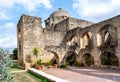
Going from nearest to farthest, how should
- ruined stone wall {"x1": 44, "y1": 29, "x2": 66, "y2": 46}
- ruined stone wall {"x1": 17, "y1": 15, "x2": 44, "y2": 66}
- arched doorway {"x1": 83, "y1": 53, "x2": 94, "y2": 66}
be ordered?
ruined stone wall {"x1": 17, "y1": 15, "x2": 44, "y2": 66}, arched doorway {"x1": 83, "y1": 53, "x2": 94, "y2": 66}, ruined stone wall {"x1": 44, "y1": 29, "x2": 66, "y2": 46}

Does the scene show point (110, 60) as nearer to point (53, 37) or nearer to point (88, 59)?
point (88, 59)

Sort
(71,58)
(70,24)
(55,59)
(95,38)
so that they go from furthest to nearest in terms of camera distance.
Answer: (70,24) → (71,58) → (55,59) → (95,38)

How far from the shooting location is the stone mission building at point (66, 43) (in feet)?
51.9

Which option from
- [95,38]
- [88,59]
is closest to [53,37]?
[88,59]

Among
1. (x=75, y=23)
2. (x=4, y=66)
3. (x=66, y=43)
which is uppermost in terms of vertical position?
(x=75, y=23)

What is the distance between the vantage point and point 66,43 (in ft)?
68.7

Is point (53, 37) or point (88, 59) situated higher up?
point (53, 37)

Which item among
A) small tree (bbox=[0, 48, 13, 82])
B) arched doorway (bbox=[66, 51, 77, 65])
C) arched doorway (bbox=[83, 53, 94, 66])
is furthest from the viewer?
arched doorway (bbox=[66, 51, 77, 65])

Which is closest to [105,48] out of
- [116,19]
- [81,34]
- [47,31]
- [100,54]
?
[100,54]

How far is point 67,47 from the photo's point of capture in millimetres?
18641

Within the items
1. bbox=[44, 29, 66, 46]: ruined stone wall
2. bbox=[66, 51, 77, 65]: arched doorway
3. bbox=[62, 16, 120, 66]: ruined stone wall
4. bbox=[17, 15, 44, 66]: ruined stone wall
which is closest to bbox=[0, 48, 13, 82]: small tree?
bbox=[17, 15, 44, 66]: ruined stone wall

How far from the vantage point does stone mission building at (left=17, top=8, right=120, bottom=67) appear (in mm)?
15828

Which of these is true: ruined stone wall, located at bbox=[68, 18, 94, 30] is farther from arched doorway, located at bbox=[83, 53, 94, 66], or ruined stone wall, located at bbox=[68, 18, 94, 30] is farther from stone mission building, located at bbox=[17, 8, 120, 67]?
arched doorway, located at bbox=[83, 53, 94, 66]

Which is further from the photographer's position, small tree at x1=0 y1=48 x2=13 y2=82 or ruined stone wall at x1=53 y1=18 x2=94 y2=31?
ruined stone wall at x1=53 y1=18 x2=94 y2=31
